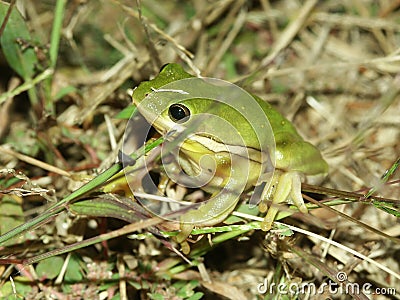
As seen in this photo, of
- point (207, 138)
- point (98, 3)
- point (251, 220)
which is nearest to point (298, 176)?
point (251, 220)

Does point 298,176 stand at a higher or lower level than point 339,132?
higher

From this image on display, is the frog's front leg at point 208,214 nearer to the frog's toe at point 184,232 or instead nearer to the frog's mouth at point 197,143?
the frog's toe at point 184,232

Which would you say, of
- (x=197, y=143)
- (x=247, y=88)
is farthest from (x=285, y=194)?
(x=247, y=88)

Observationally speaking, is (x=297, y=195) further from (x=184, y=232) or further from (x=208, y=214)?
(x=184, y=232)

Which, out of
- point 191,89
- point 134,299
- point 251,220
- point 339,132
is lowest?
point 339,132

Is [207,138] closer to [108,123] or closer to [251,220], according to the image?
[251,220]

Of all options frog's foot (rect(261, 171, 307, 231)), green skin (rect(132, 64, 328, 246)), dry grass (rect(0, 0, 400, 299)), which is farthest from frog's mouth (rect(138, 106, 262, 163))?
dry grass (rect(0, 0, 400, 299))
